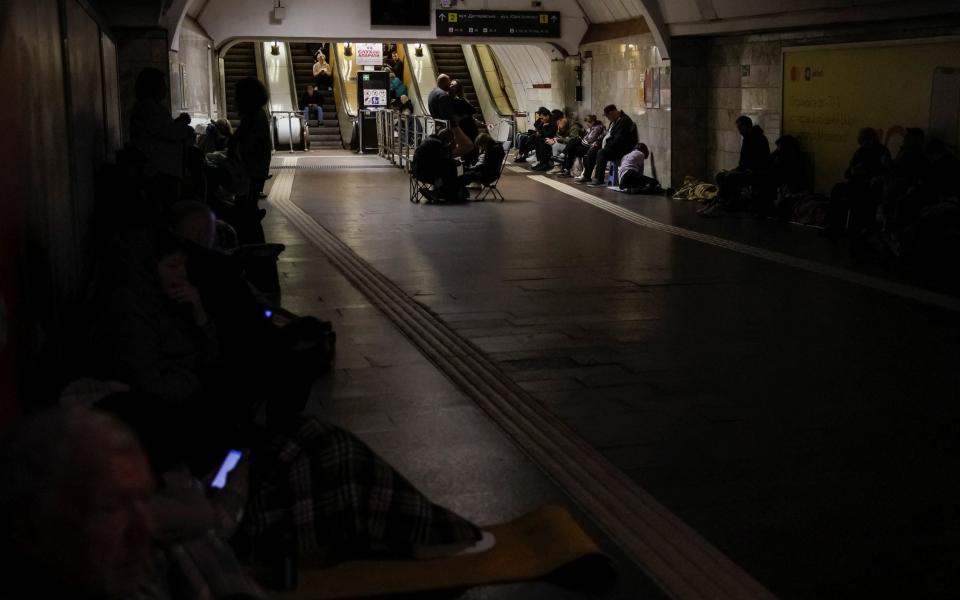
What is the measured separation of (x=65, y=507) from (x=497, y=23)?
62.9ft

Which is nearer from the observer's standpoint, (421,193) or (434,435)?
(434,435)

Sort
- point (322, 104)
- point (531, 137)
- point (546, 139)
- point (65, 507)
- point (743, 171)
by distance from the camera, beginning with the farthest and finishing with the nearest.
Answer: point (322, 104)
point (531, 137)
point (546, 139)
point (743, 171)
point (65, 507)

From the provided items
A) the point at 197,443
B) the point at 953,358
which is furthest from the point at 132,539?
the point at 953,358

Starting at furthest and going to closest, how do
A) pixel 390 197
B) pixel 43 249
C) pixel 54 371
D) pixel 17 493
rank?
1. pixel 390 197
2. pixel 43 249
3. pixel 54 371
4. pixel 17 493

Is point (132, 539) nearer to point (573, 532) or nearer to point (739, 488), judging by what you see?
point (573, 532)

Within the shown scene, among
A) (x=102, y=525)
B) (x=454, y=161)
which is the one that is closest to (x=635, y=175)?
(x=454, y=161)

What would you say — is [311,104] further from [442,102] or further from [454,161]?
[454,161]

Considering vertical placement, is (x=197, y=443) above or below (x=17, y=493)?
below

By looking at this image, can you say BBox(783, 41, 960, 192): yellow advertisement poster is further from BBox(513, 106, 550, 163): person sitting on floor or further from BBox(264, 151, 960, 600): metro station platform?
BBox(513, 106, 550, 163): person sitting on floor

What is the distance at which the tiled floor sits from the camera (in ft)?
10.6

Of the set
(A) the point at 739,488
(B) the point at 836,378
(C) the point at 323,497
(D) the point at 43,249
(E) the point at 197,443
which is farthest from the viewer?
(B) the point at 836,378

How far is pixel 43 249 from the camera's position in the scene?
470cm

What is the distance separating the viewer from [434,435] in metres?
4.60

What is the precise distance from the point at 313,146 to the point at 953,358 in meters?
21.2
